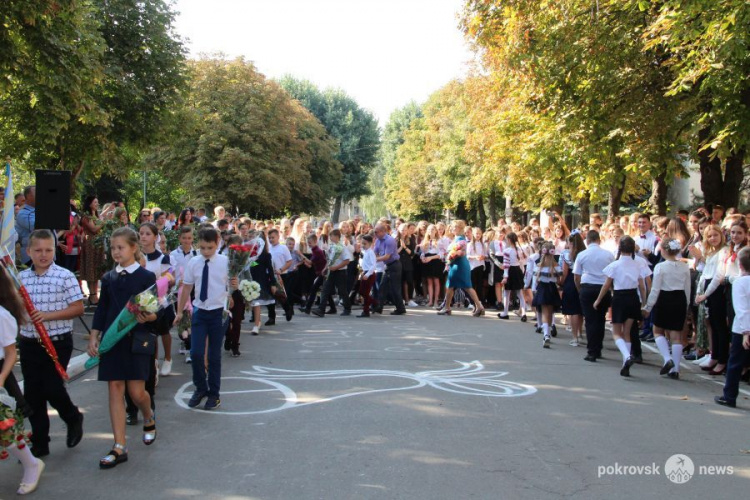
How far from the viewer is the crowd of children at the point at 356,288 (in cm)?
574

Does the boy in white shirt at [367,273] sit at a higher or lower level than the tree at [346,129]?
lower

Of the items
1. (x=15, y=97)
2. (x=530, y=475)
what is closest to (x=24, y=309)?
(x=530, y=475)

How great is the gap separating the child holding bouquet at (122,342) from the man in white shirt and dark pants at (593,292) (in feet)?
22.1

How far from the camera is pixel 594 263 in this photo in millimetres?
10766

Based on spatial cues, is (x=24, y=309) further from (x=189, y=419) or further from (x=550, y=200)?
(x=550, y=200)

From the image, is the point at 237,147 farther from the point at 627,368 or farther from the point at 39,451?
the point at 39,451

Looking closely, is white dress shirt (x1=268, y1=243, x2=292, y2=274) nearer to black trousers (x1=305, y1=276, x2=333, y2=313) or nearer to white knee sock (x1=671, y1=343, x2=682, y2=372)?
black trousers (x1=305, y1=276, x2=333, y2=313)

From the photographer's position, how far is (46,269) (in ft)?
19.0

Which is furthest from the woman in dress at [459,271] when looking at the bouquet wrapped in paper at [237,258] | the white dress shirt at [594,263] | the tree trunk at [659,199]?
the tree trunk at [659,199]

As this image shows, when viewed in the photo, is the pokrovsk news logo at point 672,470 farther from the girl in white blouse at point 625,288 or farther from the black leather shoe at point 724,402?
the girl in white blouse at point 625,288

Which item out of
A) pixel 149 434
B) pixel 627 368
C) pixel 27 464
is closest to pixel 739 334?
pixel 627 368

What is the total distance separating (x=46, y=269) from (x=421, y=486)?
3.33m

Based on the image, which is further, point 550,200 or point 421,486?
point 550,200

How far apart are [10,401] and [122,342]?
3.76 ft
